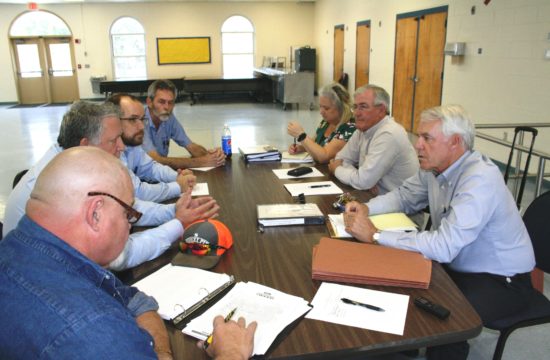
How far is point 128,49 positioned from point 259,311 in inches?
587

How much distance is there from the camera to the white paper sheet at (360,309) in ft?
4.04

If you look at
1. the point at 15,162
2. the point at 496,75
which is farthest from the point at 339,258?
the point at 15,162

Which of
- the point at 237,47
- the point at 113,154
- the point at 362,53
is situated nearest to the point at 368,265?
the point at 113,154

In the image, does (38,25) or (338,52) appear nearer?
(338,52)

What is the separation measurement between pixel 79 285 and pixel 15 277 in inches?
4.3

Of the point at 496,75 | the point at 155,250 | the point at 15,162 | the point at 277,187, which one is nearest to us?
the point at 155,250

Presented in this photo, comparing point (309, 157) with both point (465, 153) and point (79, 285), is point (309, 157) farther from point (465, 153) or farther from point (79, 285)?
point (79, 285)

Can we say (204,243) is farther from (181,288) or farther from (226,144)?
(226,144)

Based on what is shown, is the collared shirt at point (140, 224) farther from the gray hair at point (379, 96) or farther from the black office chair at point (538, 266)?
the gray hair at point (379, 96)

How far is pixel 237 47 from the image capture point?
15.2 metres

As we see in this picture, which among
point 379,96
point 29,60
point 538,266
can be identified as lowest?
point 538,266

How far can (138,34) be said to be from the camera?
14.5 meters

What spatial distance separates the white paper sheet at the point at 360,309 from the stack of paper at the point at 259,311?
0.06 m

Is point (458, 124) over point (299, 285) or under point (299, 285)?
over
